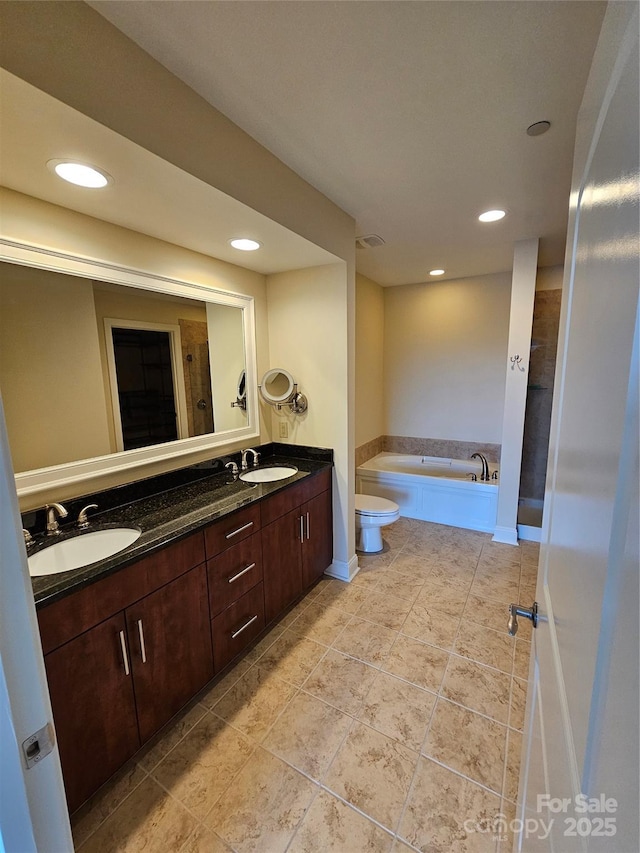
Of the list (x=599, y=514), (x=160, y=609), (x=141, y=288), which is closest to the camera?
(x=599, y=514)

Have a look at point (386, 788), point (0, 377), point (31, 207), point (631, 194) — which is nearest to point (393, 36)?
point (631, 194)

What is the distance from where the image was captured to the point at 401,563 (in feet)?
9.29

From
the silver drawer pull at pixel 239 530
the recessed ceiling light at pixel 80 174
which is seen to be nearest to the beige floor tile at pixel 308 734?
the silver drawer pull at pixel 239 530

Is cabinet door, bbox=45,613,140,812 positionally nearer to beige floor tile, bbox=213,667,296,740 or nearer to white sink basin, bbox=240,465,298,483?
beige floor tile, bbox=213,667,296,740

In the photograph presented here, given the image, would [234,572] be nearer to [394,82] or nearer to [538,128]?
[394,82]

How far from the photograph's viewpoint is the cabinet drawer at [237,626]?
1.69 metres

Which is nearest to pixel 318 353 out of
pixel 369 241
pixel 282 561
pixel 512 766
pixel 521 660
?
pixel 369 241

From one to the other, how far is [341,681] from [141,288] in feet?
7.27

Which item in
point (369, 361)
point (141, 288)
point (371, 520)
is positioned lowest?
point (371, 520)

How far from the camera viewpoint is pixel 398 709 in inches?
63.3

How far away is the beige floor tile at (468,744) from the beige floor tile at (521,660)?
35cm

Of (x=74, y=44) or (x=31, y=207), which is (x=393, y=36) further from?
(x=31, y=207)

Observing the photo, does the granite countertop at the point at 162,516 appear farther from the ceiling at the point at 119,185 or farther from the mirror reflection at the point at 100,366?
the ceiling at the point at 119,185

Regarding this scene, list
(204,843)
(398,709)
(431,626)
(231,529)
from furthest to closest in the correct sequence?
(431,626) → (231,529) → (398,709) → (204,843)
